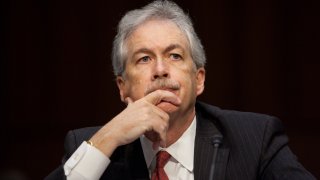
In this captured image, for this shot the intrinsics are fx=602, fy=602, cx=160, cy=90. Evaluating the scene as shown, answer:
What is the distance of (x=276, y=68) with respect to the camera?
366 cm

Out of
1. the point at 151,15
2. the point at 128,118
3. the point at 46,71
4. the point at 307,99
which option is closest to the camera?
the point at 128,118

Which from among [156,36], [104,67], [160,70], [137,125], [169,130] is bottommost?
[104,67]

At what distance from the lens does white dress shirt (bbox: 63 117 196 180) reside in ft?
6.84

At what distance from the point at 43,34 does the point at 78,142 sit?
1633 mm

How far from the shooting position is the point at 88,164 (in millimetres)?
2080

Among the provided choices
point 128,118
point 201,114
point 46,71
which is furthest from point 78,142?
point 46,71

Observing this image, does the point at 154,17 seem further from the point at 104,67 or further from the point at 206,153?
the point at 104,67

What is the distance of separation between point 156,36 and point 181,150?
44cm

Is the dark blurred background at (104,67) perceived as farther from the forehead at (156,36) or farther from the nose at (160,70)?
the nose at (160,70)

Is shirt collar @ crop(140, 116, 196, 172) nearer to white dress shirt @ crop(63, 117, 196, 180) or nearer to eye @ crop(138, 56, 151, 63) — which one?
white dress shirt @ crop(63, 117, 196, 180)

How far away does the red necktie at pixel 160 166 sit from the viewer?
219cm

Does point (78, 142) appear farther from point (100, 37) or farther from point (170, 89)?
point (100, 37)

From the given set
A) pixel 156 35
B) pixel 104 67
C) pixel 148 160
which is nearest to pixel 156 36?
pixel 156 35

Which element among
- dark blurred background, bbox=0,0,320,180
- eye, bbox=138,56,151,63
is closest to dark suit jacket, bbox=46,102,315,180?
eye, bbox=138,56,151,63
